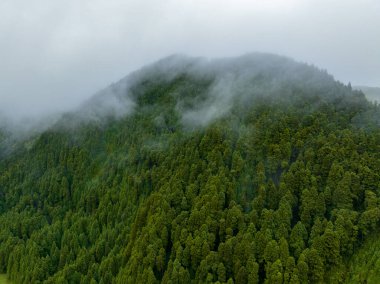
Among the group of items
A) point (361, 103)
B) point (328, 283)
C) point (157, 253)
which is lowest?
point (328, 283)

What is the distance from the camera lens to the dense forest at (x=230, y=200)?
10038cm

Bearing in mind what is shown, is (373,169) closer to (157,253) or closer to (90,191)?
(157,253)

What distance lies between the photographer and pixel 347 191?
105m

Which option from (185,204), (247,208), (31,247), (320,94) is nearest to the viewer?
(247,208)

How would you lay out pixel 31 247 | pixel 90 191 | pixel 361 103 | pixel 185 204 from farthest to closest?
1. pixel 90 191
2. pixel 31 247
3. pixel 361 103
4. pixel 185 204

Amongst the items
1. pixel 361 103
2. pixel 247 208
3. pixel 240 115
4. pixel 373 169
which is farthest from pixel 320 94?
pixel 247 208

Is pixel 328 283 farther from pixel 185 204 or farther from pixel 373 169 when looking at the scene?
pixel 185 204

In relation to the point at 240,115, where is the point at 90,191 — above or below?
below

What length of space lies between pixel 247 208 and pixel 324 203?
21.1 m

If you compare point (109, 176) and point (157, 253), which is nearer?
point (157, 253)

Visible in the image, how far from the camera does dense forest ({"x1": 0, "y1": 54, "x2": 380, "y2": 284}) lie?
100m

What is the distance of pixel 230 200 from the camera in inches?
4710

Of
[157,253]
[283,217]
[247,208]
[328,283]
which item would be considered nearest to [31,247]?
[157,253]

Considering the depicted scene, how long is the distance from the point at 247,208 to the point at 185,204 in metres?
20.1
